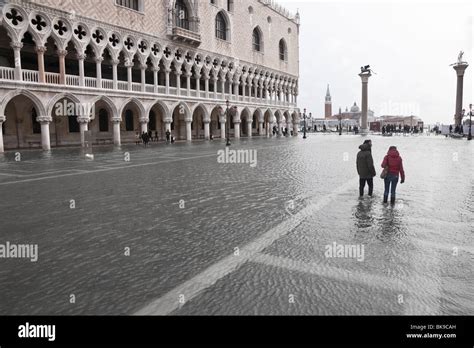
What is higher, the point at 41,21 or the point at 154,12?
the point at 154,12

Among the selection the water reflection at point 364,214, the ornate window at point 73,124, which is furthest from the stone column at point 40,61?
the water reflection at point 364,214

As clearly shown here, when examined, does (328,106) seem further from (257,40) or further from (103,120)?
(103,120)

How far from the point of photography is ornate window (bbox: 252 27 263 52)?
46594 millimetres

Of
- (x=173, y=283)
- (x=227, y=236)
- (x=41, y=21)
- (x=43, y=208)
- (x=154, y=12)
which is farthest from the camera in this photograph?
(x=154, y=12)

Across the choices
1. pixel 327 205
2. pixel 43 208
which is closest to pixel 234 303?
pixel 327 205

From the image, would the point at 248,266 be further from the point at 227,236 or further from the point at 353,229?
the point at 353,229

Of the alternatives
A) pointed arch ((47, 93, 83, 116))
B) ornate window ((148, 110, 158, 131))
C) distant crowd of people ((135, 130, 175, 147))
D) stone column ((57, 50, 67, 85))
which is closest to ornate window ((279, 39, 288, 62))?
ornate window ((148, 110, 158, 131))

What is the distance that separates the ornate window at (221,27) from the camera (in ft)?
131

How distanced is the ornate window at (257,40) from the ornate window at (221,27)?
6565mm

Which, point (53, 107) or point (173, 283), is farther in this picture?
point (53, 107)

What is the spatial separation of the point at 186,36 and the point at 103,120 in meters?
10.5

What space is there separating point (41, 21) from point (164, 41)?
11.0m
